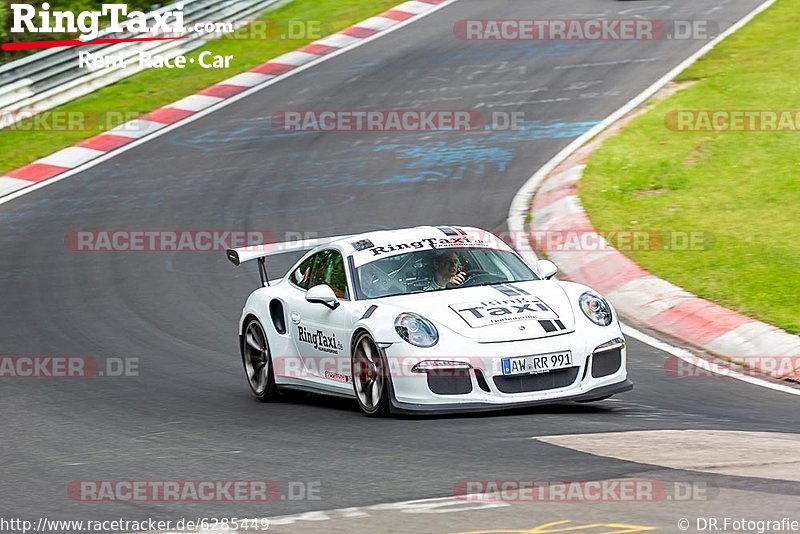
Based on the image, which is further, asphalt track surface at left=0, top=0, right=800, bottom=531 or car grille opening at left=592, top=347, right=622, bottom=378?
car grille opening at left=592, top=347, right=622, bottom=378

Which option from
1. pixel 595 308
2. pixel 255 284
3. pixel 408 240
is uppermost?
pixel 408 240

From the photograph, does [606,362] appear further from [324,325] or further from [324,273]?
[324,273]

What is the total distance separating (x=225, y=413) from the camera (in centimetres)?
966

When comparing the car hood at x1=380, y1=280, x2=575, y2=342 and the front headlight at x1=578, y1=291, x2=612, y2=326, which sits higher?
the car hood at x1=380, y1=280, x2=575, y2=342

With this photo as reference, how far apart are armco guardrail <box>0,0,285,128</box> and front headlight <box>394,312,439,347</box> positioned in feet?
47.5

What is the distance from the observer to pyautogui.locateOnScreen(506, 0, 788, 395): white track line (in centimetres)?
1057

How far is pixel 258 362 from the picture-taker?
10.7 metres

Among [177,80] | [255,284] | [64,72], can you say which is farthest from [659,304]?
[64,72]

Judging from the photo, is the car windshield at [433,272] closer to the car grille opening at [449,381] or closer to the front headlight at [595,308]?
the front headlight at [595,308]

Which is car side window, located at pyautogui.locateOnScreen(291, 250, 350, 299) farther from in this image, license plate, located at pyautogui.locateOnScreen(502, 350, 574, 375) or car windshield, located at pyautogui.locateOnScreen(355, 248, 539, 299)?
license plate, located at pyautogui.locateOnScreen(502, 350, 574, 375)

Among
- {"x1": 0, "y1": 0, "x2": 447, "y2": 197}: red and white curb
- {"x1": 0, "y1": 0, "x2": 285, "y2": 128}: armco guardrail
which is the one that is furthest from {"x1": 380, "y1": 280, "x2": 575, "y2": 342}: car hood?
{"x1": 0, "y1": 0, "x2": 285, "y2": 128}: armco guardrail

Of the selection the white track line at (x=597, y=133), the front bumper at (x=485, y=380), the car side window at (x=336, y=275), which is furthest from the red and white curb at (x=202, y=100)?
the front bumper at (x=485, y=380)

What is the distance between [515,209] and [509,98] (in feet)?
18.0

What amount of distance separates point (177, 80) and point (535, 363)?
1652 cm
